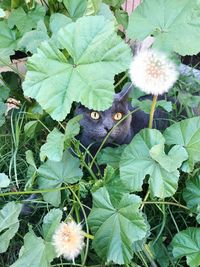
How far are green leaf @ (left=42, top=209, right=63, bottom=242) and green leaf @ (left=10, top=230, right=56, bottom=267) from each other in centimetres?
1

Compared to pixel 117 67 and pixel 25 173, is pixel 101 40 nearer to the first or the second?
pixel 117 67

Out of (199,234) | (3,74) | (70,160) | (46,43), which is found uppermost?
(46,43)

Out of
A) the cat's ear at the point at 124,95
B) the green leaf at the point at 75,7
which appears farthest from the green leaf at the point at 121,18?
the cat's ear at the point at 124,95

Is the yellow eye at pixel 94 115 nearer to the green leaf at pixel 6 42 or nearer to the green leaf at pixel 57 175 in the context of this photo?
the green leaf at pixel 57 175

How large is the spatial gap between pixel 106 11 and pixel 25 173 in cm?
38

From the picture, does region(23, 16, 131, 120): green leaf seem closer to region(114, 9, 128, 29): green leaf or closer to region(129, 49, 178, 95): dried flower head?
region(129, 49, 178, 95): dried flower head

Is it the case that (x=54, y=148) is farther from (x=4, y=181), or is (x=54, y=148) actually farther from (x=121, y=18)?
(x=121, y=18)

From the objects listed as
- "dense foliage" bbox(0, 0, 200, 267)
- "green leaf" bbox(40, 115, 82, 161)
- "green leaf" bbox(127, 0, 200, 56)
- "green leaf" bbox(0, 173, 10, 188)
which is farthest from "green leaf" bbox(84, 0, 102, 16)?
"green leaf" bbox(0, 173, 10, 188)

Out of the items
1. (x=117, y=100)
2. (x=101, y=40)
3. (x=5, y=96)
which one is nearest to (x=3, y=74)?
(x=5, y=96)

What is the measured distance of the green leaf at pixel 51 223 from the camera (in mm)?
725

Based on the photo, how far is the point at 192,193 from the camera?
86cm

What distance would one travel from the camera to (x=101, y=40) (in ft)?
2.29

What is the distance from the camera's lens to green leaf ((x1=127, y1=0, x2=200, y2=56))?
2.46ft

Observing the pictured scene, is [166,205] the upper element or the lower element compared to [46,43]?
lower
